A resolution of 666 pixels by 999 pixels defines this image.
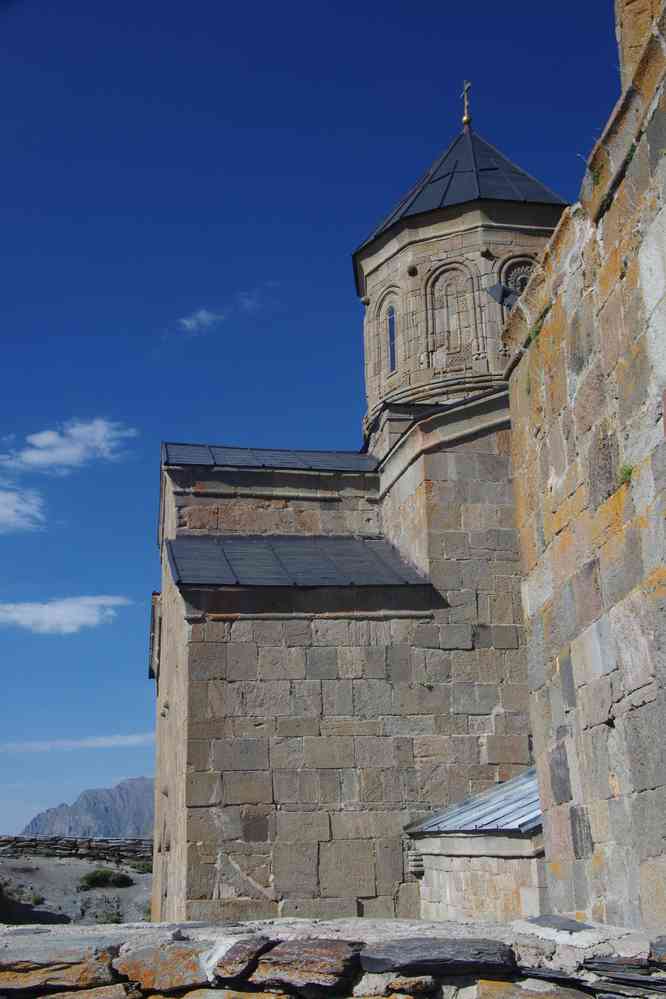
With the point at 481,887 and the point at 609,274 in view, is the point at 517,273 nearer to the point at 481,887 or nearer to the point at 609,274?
the point at 481,887

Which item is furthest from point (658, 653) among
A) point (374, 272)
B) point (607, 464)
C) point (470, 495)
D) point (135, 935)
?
point (374, 272)

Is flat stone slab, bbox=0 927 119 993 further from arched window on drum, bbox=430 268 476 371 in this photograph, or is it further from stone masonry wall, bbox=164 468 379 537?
arched window on drum, bbox=430 268 476 371

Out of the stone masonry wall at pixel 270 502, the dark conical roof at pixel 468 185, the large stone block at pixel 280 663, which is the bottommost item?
the large stone block at pixel 280 663

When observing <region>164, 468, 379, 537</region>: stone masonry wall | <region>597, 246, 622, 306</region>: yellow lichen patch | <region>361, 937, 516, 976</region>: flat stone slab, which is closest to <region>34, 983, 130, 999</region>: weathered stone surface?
<region>361, 937, 516, 976</region>: flat stone slab

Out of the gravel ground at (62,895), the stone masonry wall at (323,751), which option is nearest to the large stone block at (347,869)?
the stone masonry wall at (323,751)

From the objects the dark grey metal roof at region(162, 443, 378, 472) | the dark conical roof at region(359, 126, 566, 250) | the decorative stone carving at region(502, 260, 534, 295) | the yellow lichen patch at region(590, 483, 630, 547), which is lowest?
the yellow lichen patch at region(590, 483, 630, 547)

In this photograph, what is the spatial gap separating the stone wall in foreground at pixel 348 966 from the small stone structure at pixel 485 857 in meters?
3.71

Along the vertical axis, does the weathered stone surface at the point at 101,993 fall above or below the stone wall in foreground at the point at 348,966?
below

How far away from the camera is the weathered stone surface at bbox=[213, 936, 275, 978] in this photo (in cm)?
303

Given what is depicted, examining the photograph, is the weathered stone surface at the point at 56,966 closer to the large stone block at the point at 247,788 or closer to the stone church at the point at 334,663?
the stone church at the point at 334,663

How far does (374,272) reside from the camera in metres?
14.2

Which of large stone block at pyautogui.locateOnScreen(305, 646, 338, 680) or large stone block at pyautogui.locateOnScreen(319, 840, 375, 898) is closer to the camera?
large stone block at pyautogui.locateOnScreen(319, 840, 375, 898)

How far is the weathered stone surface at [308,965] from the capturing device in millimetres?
2977

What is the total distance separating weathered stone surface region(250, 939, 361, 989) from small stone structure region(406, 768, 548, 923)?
3886 millimetres
